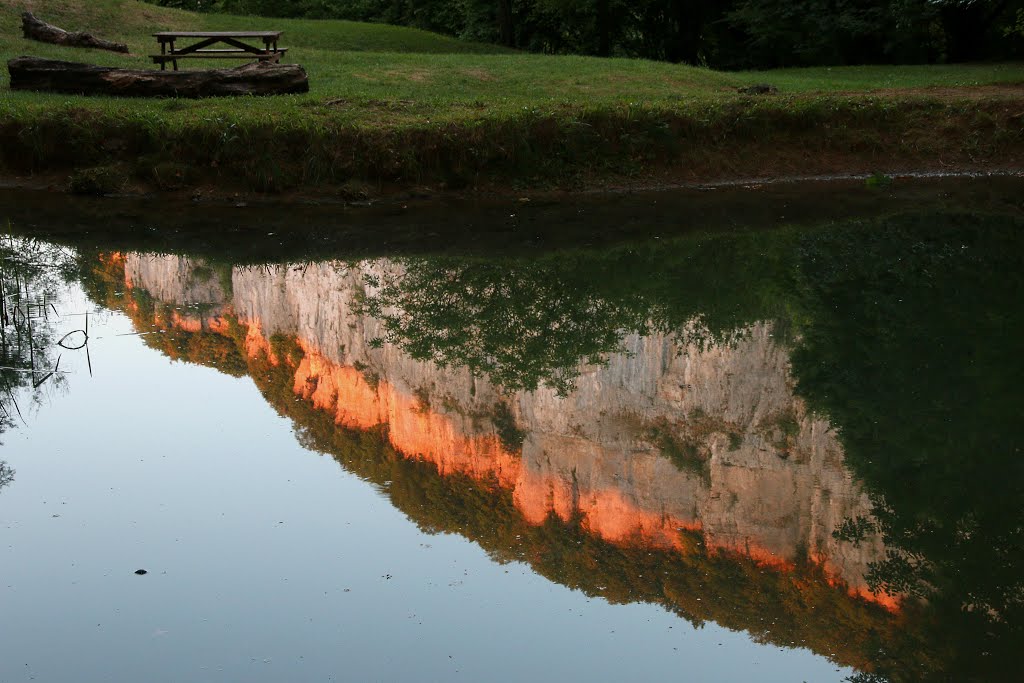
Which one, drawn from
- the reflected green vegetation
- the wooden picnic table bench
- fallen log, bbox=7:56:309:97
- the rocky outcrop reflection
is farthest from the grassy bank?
the rocky outcrop reflection

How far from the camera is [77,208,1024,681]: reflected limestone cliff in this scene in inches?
232

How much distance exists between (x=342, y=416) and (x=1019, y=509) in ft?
15.1

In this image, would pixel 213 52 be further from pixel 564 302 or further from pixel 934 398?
pixel 934 398

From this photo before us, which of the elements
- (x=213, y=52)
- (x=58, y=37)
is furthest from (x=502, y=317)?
(x=58, y=37)

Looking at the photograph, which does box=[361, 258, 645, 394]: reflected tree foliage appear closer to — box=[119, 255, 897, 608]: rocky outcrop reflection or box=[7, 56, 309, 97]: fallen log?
box=[119, 255, 897, 608]: rocky outcrop reflection

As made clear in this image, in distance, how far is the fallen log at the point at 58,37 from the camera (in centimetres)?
2380

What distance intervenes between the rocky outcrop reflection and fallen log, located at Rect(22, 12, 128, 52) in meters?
15.4

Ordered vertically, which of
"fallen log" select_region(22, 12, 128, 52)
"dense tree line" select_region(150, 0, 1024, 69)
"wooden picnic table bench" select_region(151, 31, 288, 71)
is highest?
"dense tree line" select_region(150, 0, 1024, 69)

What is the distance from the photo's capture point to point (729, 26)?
33.3m

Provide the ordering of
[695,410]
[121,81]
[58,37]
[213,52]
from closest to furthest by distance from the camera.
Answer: [695,410], [121,81], [213,52], [58,37]

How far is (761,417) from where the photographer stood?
8.14 m

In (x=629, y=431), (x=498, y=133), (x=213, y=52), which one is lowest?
(x=629, y=431)

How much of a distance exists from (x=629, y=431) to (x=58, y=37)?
20.9 m

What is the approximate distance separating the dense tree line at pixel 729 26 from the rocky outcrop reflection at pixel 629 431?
1702 centimetres
